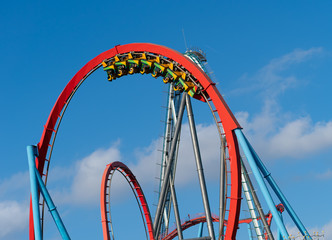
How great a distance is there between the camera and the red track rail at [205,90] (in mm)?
16156

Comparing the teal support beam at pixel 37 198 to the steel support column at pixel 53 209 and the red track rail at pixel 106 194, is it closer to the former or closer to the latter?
the steel support column at pixel 53 209

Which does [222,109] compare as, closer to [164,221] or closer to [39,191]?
[39,191]

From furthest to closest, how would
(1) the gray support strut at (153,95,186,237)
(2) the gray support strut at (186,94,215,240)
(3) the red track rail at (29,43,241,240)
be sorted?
(1) the gray support strut at (153,95,186,237)
(2) the gray support strut at (186,94,215,240)
(3) the red track rail at (29,43,241,240)

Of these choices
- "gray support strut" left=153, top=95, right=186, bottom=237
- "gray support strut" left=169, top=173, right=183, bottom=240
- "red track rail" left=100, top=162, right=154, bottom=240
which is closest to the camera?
"gray support strut" left=153, top=95, right=186, bottom=237

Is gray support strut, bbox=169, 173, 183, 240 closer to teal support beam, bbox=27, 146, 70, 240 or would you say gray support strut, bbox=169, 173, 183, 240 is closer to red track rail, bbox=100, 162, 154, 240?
red track rail, bbox=100, 162, 154, 240

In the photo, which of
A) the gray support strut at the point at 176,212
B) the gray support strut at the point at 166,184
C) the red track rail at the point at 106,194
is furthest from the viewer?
the red track rail at the point at 106,194

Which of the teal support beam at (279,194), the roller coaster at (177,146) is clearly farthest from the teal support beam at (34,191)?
the teal support beam at (279,194)

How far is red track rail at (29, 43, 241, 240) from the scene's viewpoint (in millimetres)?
16156

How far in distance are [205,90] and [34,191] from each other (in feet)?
23.5

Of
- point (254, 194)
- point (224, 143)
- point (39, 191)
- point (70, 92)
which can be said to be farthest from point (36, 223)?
point (254, 194)

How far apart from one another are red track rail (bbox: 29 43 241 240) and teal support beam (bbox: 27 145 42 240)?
0.49 metres

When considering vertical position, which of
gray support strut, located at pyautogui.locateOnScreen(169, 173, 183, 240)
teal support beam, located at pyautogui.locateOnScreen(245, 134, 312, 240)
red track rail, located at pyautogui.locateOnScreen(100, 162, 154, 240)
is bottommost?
teal support beam, located at pyautogui.locateOnScreen(245, 134, 312, 240)

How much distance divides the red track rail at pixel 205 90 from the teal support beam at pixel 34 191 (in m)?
0.49

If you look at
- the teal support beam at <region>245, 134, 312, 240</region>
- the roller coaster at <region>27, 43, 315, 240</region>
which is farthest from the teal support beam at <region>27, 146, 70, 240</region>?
the teal support beam at <region>245, 134, 312, 240</region>
